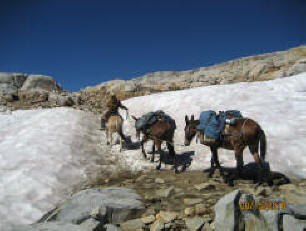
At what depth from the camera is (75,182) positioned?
8.71 metres

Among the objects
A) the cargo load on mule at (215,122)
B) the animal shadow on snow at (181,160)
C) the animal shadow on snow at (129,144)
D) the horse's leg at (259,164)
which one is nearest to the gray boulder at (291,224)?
the horse's leg at (259,164)

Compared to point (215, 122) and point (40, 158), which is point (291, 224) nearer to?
point (215, 122)

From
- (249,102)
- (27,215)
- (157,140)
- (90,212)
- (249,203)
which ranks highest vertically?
(249,102)

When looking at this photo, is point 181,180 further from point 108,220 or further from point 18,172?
point 18,172

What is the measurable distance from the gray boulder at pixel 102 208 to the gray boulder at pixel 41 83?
2733 centimetres

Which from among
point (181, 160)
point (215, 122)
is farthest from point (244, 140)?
point (181, 160)

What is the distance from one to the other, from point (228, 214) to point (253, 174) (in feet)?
16.8

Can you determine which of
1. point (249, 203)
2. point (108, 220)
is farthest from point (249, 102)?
point (108, 220)

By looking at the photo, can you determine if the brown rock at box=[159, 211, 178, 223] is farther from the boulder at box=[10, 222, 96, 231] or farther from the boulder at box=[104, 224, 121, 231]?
the boulder at box=[10, 222, 96, 231]

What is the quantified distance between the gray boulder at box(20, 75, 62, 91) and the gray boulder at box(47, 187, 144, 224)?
27.3m

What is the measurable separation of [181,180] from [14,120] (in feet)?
40.1

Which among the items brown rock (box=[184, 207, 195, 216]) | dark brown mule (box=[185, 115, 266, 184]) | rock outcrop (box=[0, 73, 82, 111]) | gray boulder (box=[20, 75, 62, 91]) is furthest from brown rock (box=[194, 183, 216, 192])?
gray boulder (box=[20, 75, 62, 91])

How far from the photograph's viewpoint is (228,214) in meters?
4.29

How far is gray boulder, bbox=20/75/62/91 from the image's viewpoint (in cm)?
3094
